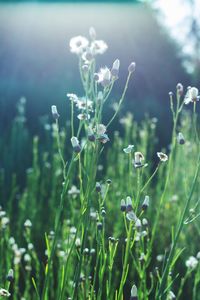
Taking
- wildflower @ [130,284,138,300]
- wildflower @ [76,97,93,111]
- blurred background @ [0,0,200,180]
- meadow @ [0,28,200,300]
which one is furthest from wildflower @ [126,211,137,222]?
blurred background @ [0,0,200,180]

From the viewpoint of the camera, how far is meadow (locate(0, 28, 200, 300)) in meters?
1.57

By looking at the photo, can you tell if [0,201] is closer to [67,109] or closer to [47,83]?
[67,109]

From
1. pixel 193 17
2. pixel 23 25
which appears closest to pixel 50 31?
pixel 23 25

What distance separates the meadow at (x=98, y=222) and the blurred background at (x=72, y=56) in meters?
2.10

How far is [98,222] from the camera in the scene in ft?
5.44

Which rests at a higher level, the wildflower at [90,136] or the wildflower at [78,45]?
the wildflower at [78,45]

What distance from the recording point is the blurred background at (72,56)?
712 centimetres

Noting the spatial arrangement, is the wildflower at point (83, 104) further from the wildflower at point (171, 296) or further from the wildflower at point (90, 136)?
the wildflower at point (171, 296)

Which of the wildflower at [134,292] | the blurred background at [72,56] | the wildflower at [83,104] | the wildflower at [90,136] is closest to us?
the wildflower at [134,292]

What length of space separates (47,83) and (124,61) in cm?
235

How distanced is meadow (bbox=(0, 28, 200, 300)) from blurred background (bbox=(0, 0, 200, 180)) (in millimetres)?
2105

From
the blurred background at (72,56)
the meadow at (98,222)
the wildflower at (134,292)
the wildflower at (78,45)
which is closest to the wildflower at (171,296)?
the meadow at (98,222)

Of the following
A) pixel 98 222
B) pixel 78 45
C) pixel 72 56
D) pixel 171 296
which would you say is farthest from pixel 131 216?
pixel 72 56

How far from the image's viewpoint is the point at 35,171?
3428 mm
